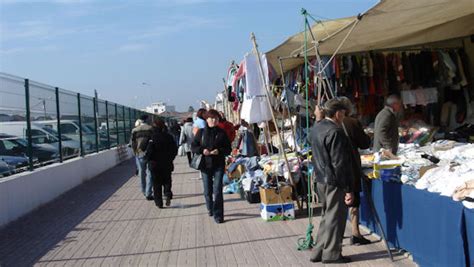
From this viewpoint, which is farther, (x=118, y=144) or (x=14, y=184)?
(x=118, y=144)

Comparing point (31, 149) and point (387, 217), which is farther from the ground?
point (31, 149)

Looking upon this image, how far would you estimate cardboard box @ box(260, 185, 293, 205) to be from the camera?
331 inches

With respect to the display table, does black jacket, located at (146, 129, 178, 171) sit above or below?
above

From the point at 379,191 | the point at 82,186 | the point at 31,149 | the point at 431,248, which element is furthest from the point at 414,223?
the point at 82,186

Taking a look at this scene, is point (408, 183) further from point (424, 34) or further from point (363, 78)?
A: point (363, 78)

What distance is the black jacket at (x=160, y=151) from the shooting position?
10367mm

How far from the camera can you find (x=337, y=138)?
18.7 feet

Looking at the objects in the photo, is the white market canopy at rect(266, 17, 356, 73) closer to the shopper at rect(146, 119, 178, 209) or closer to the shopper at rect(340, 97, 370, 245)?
the shopper at rect(146, 119, 178, 209)

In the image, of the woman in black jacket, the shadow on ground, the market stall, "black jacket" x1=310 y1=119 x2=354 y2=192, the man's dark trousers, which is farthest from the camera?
the woman in black jacket

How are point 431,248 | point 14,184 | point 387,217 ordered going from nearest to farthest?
point 431,248 → point 387,217 → point 14,184

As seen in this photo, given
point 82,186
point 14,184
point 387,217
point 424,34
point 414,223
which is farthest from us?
point 82,186

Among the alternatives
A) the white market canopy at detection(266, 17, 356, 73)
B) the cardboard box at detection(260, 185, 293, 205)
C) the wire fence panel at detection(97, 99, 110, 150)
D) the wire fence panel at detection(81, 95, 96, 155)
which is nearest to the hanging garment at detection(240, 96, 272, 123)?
the white market canopy at detection(266, 17, 356, 73)

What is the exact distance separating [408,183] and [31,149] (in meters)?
7.40

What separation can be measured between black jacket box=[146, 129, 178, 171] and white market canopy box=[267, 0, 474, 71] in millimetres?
2515
